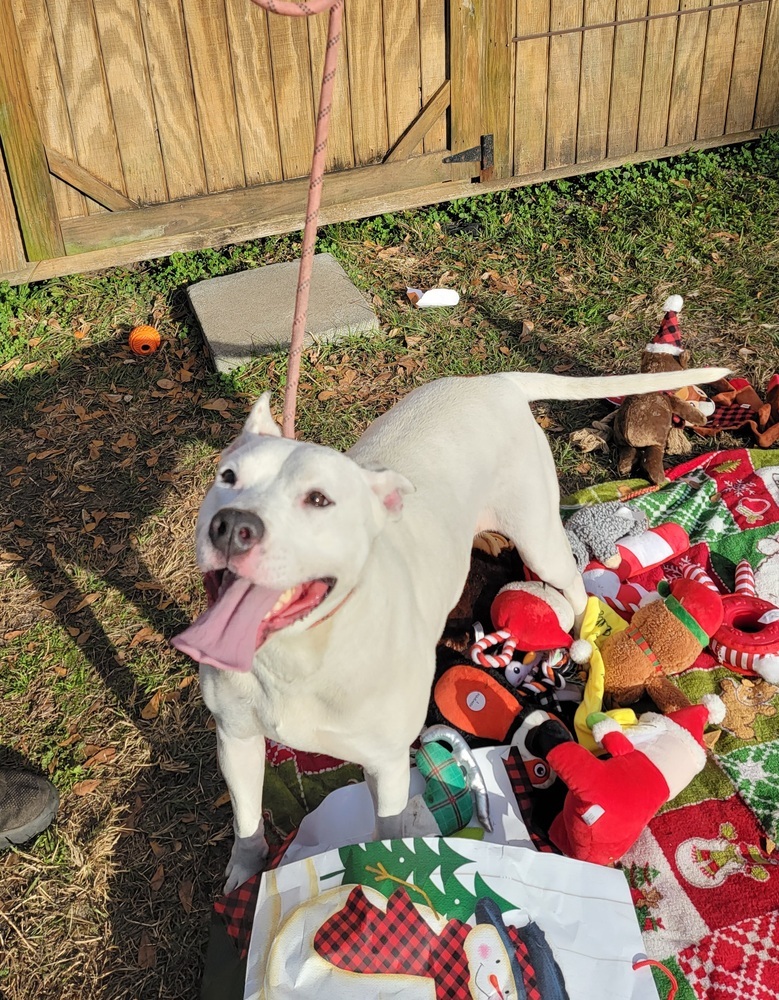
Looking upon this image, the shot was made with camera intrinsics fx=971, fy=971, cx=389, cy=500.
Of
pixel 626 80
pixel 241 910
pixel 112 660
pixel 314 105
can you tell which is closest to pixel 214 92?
pixel 314 105

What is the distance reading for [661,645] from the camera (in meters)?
3.57

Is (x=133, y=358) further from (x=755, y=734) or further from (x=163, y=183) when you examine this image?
(x=755, y=734)

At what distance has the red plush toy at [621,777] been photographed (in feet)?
9.62

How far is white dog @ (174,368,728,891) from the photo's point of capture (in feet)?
7.07

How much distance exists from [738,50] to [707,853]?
6.03m

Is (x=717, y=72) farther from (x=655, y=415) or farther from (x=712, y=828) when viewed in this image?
(x=712, y=828)

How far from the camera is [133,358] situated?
5.79 metres

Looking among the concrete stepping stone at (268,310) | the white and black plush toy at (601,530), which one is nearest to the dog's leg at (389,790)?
the white and black plush toy at (601,530)

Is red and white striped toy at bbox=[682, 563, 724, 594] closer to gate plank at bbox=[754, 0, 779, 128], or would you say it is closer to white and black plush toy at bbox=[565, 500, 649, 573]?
white and black plush toy at bbox=[565, 500, 649, 573]

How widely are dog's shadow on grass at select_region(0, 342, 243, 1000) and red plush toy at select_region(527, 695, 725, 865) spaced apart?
1198 mm

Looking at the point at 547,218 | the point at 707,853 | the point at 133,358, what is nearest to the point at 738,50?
the point at 547,218

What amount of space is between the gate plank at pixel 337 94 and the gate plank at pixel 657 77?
7.23 feet

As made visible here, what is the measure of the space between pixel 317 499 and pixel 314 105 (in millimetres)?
4742

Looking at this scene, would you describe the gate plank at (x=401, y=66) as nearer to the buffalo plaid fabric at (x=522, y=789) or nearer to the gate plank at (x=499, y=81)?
the gate plank at (x=499, y=81)
